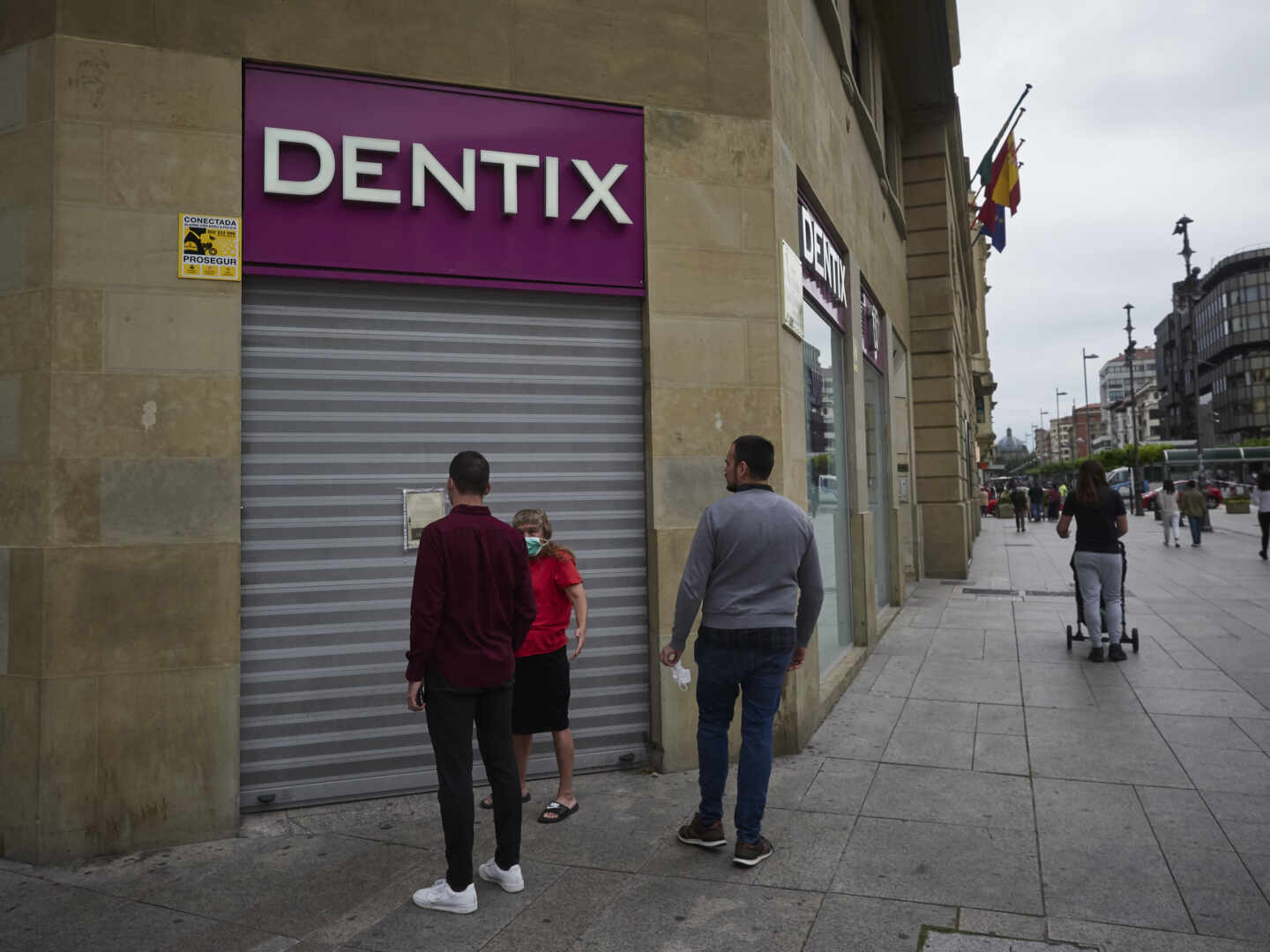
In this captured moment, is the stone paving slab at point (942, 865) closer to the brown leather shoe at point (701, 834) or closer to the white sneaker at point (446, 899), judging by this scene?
the brown leather shoe at point (701, 834)

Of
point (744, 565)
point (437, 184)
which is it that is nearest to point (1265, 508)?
point (744, 565)

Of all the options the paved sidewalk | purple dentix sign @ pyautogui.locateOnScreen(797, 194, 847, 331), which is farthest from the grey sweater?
purple dentix sign @ pyautogui.locateOnScreen(797, 194, 847, 331)

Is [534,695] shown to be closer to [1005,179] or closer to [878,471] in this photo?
[878,471]

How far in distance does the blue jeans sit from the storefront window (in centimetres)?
265

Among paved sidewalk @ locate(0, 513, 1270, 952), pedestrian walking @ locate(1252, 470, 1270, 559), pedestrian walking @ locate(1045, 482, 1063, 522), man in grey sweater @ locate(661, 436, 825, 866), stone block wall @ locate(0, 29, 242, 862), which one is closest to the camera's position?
paved sidewalk @ locate(0, 513, 1270, 952)

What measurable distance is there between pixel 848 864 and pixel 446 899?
170 centimetres

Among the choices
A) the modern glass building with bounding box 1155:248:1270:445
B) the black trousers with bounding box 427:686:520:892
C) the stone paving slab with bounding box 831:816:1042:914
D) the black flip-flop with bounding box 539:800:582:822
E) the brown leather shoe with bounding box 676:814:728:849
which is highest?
the modern glass building with bounding box 1155:248:1270:445

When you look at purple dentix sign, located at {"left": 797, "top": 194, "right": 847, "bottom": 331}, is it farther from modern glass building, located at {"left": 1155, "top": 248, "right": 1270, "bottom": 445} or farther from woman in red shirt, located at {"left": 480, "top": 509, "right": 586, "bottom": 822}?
modern glass building, located at {"left": 1155, "top": 248, "right": 1270, "bottom": 445}

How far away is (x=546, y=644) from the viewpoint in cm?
454

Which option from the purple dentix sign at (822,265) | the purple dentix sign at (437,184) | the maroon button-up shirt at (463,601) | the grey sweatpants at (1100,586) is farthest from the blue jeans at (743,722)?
the grey sweatpants at (1100,586)

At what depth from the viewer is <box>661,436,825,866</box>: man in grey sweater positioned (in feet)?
13.0

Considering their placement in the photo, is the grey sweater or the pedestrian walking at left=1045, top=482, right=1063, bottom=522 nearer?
the grey sweater

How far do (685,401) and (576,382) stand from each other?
2.20 feet

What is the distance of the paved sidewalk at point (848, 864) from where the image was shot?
10.8 feet
